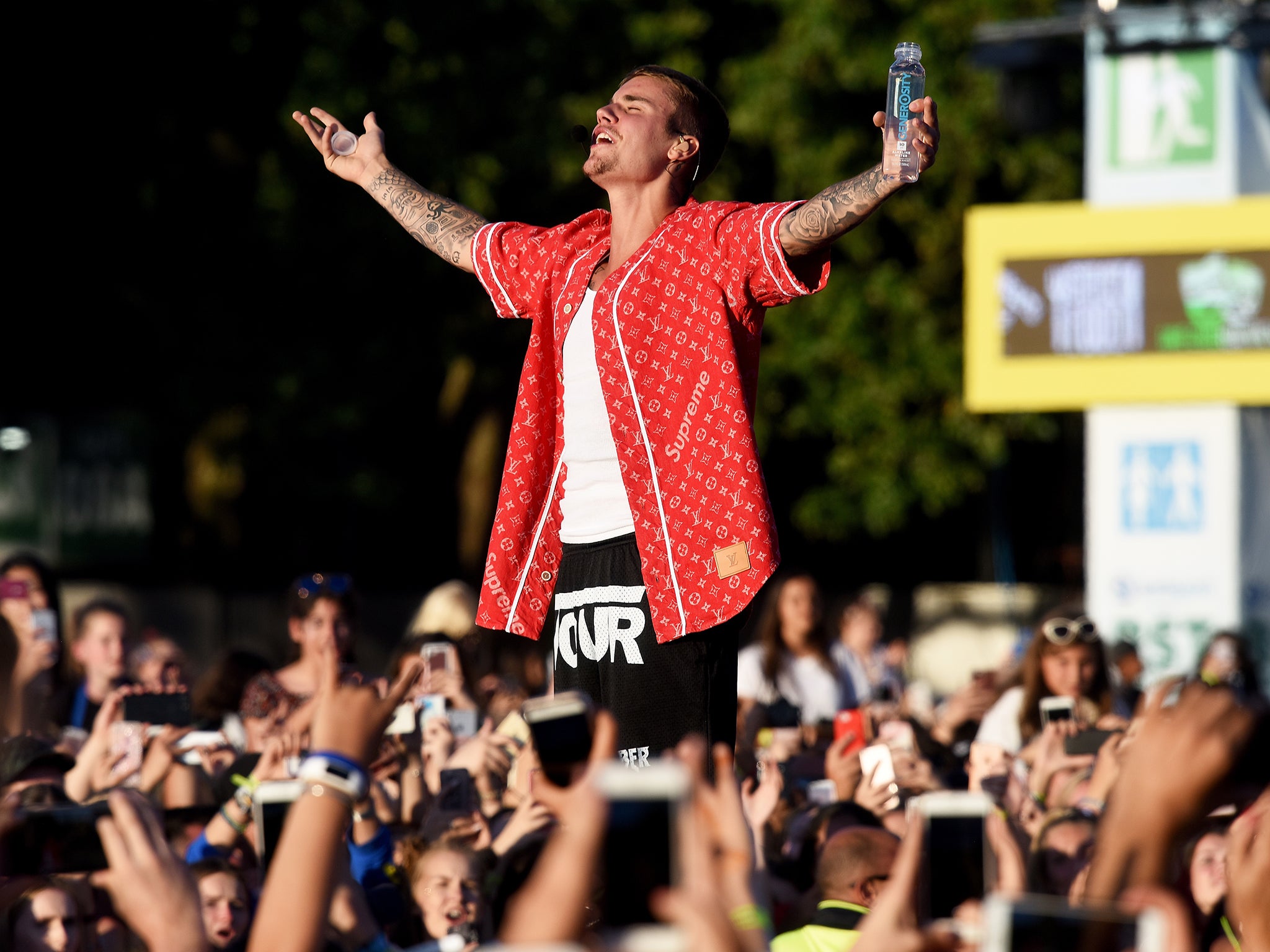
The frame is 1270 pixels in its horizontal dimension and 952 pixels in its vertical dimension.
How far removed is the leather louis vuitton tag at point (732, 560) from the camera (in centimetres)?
350

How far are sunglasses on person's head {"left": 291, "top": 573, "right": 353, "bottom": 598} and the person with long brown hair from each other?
236 cm

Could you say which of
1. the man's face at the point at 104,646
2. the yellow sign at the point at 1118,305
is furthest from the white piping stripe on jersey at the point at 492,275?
the yellow sign at the point at 1118,305

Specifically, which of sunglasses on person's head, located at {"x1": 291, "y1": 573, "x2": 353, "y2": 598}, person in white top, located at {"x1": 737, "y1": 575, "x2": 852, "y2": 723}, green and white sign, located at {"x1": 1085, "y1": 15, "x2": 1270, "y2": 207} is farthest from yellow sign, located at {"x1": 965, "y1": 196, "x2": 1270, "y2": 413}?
sunglasses on person's head, located at {"x1": 291, "y1": 573, "x2": 353, "y2": 598}

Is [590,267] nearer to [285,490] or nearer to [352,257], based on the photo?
[352,257]

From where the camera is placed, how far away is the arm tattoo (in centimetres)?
410

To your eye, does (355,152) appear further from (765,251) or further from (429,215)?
(765,251)

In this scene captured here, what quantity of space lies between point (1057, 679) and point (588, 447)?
3.64m

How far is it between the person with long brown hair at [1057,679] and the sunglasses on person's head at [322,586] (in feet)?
7.74

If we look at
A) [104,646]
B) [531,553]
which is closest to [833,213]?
[531,553]

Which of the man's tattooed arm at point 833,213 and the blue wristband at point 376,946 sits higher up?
the man's tattooed arm at point 833,213

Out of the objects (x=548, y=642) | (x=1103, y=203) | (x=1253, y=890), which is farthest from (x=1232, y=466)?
(x=1253, y=890)

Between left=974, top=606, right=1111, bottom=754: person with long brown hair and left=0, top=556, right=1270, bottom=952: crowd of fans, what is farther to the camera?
left=974, top=606, right=1111, bottom=754: person with long brown hair

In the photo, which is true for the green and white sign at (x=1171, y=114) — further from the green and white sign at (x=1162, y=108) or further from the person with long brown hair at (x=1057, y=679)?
the person with long brown hair at (x=1057, y=679)

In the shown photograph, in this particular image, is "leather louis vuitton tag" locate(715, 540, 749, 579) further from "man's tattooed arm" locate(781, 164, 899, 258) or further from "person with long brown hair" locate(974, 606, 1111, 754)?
"person with long brown hair" locate(974, 606, 1111, 754)
